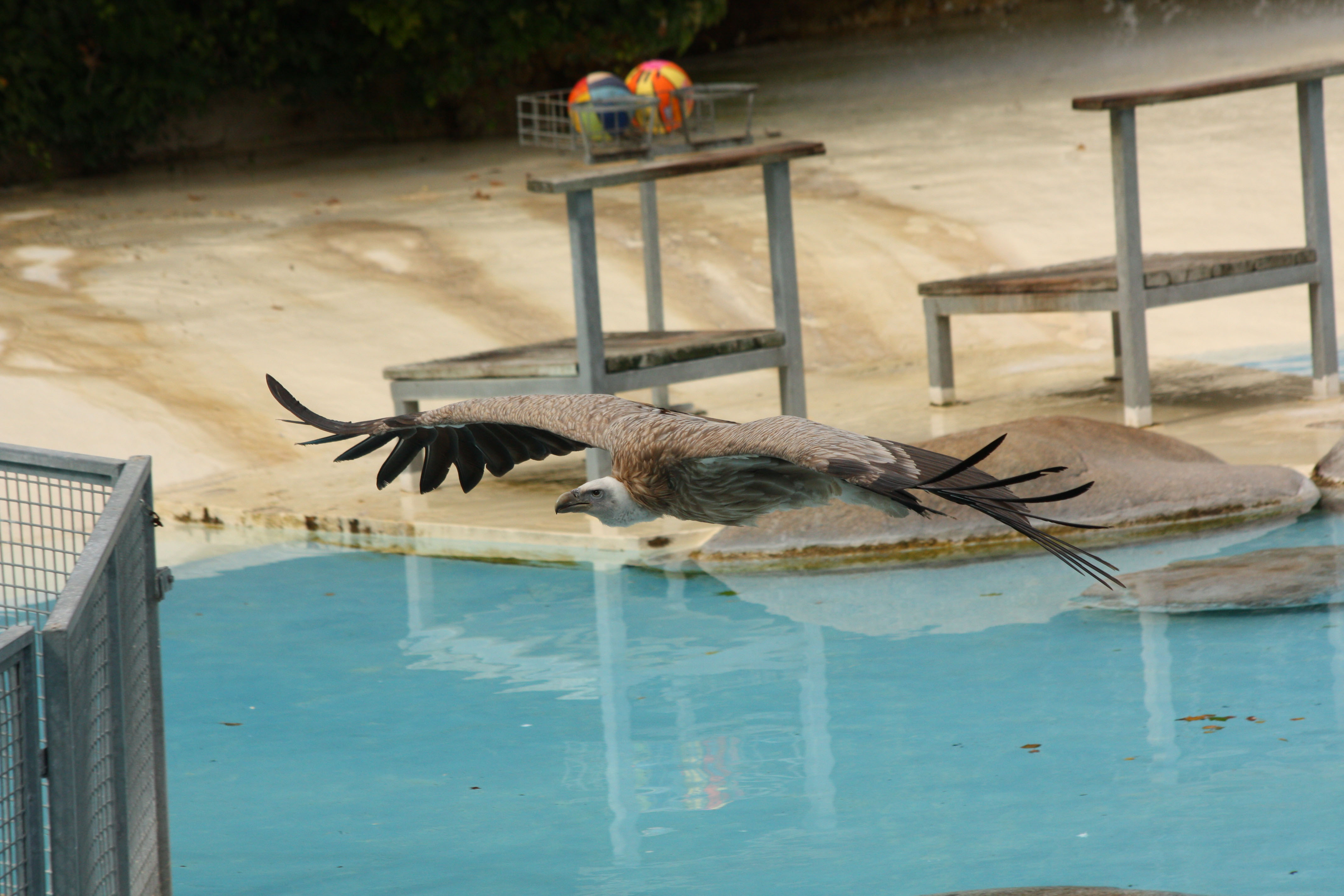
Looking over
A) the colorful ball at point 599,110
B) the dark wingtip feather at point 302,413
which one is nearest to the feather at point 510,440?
the dark wingtip feather at point 302,413

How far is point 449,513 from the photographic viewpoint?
23.6ft

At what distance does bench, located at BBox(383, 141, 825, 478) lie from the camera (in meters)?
7.07

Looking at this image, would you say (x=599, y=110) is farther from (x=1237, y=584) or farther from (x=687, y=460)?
(x=687, y=460)

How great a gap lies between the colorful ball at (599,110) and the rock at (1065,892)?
20.1ft

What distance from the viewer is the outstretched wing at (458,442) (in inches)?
188

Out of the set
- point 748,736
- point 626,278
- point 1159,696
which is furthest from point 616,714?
point 626,278

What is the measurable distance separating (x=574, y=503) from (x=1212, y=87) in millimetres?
5030

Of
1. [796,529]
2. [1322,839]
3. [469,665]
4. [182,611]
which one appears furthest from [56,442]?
[1322,839]

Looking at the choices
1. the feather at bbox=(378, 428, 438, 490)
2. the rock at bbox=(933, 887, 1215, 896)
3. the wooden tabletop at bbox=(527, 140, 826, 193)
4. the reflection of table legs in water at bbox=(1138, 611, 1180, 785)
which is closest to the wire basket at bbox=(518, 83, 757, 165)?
the wooden tabletop at bbox=(527, 140, 826, 193)

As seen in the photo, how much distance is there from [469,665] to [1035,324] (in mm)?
6398

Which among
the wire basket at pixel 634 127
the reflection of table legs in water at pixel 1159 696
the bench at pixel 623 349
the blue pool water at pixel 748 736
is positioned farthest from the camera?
the wire basket at pixel 634 127

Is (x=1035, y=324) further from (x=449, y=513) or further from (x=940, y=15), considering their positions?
(x=940, y=15)

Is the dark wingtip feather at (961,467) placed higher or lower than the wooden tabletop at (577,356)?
lower

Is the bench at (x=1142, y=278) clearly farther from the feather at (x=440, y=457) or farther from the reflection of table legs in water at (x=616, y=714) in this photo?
the feather at (x=440, y=457)
